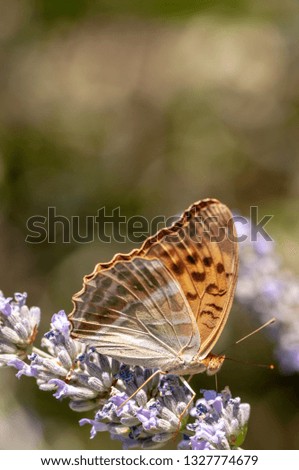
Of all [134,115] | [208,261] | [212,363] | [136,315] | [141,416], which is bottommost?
[141,416]

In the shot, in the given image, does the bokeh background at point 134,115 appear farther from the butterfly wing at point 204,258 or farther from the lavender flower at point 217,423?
the lavender flower at point 217,423

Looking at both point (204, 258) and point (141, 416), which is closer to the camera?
point (141, 416)

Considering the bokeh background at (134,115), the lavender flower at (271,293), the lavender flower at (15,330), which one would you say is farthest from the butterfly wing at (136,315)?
the bokeh background at (134,115)

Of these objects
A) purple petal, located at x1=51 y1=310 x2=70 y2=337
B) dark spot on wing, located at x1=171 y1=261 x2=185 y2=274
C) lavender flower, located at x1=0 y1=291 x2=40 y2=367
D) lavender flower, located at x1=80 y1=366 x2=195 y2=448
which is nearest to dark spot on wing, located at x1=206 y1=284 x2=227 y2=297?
dark spot on wing, located at x1=171 y1=261 x2=185 y2=274

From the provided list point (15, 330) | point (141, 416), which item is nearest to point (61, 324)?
point (15, 330)

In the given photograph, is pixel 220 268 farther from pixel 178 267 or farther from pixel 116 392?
pixel 116 392

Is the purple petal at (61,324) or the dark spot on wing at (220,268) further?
the purple petal at (61,324)

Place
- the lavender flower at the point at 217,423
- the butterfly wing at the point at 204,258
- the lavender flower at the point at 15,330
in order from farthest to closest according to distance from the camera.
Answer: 1. the lavender flower at the point at 15,330
2. the butterfly wing at the point at 204,258
3. the lavender flower at the point at 217,423
